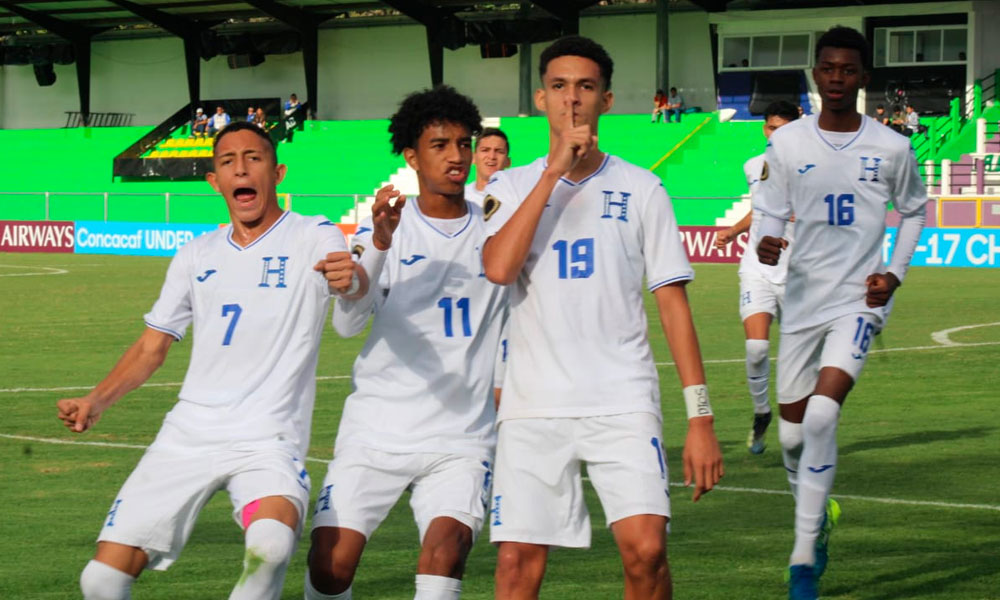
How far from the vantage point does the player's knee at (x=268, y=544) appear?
5051 mm

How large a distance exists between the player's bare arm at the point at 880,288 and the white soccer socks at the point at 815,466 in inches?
19.4

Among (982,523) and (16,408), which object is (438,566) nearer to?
(982,523)

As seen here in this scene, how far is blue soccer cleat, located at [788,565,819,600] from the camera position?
639cm

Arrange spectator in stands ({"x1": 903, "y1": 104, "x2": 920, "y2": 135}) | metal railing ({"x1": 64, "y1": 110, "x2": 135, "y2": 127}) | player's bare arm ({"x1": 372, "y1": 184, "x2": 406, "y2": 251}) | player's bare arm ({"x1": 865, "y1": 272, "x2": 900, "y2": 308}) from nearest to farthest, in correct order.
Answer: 1. player's bare arm ({"x1": 372, "y1": 184, "x2": 406, "y2": 251})
2. player's bare arm ({"x1": 865, "y1": 272, "x2": 900, "y2": 308})
3. spectator in stands ({"x1": 903, "y1": 104, "x2": 920, "y2": 135})
4. metal railing ({"x1": 64, "y1": 110, "x2": 135, "y2": 127})

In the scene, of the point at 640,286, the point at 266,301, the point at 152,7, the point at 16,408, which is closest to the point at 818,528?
the point at 640,286

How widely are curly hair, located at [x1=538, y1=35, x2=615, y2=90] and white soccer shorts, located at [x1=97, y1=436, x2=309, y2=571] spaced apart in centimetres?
154

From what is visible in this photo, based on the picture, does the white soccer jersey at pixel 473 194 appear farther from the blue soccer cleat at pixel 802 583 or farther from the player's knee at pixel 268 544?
the player's knee at pixel 268 544

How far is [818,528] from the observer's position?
666 centimetres

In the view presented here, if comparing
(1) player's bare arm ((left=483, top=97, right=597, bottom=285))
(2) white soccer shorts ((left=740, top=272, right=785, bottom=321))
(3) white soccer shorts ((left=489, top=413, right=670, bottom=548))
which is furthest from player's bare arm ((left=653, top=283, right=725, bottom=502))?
(2) white soccer shorts ((left=740, top=272, right=785, bottom=321))

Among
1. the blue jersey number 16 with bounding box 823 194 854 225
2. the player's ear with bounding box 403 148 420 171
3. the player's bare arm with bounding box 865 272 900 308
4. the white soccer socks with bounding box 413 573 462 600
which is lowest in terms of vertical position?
the white soccer socks with bounding box 413 573 462 600

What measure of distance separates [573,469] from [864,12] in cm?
4278

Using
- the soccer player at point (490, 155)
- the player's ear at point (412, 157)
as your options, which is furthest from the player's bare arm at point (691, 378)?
the soccer player at point (490, 155)

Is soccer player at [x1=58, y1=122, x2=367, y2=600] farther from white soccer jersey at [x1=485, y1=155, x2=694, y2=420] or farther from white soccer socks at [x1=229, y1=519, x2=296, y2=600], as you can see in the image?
white soccer jersey at [x1=485, y1=155, x2=694, y2=420]

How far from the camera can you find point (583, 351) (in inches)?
200
